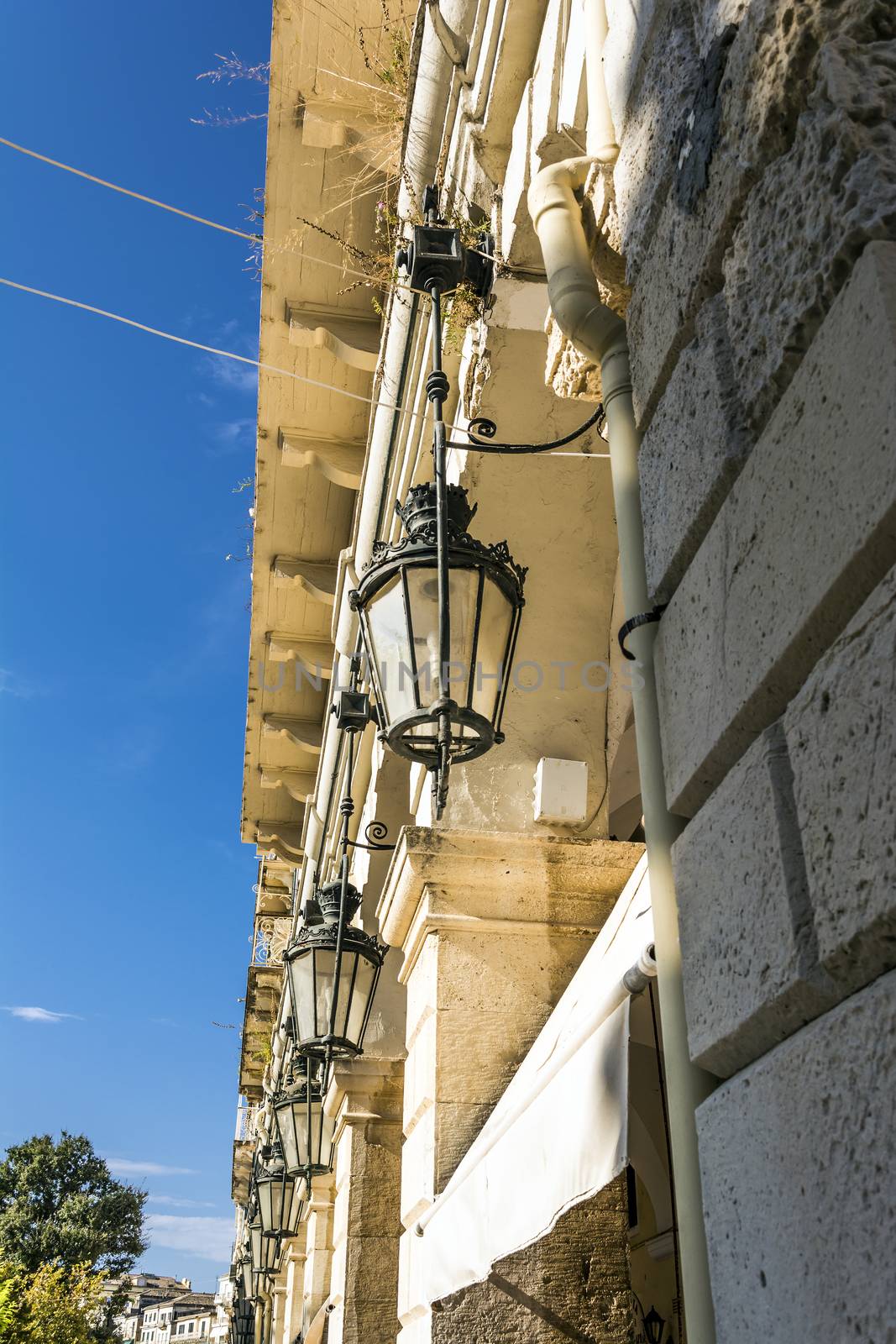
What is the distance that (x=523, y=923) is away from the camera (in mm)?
4688

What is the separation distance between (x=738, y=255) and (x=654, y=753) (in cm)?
93

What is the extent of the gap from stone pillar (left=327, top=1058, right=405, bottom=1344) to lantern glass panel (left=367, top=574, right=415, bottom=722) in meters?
4.30

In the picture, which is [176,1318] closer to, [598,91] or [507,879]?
[507,879]

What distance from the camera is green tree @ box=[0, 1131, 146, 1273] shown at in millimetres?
42969

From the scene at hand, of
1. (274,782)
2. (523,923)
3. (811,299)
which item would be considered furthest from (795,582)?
(274,782)

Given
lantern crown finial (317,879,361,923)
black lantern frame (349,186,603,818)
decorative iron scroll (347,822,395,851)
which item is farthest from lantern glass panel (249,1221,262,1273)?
black lantern frame (349,186,603,818)

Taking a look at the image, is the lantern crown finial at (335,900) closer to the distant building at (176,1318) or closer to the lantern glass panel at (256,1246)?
the lantern glass panel at (256,1246)

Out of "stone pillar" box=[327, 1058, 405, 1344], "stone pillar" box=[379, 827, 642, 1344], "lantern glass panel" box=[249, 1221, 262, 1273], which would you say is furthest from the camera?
"lantern glass panel" box=[249, 1221, 262, 1273]

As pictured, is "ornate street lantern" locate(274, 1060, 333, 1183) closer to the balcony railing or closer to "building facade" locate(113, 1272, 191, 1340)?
the balcony railing

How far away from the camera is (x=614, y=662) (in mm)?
5328

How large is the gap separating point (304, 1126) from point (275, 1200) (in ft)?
10.4

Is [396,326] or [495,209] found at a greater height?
[396,326]

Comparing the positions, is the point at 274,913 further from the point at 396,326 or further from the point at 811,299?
the point at 811,299

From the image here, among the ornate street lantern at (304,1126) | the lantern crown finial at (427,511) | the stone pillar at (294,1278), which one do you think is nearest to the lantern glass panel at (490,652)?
the lantern crown finial at (427,511)
